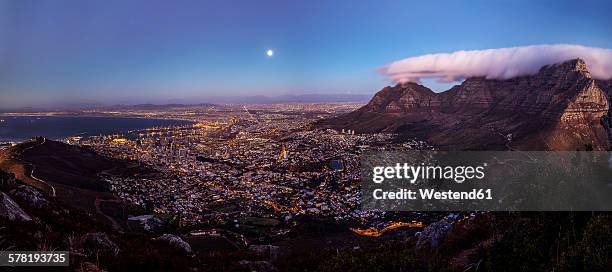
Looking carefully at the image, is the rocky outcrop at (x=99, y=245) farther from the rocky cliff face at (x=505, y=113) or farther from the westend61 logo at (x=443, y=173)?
the rocky cliff face at (x=505, y=113)

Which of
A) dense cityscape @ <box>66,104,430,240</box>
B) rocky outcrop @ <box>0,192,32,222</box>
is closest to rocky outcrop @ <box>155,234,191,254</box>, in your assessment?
rocky outcrop @ <box>0,192,32,222</box>

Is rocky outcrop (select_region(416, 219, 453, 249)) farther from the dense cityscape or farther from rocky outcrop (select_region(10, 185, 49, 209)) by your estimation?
the dense cityscape

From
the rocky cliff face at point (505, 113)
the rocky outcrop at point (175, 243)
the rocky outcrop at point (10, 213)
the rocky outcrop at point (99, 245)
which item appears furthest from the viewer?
the rocky cliff face at point (505, 113)

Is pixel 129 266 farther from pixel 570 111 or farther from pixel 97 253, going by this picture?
pixel 570 111

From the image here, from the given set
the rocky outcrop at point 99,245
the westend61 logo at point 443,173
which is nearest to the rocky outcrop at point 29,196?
the rocky outcrop at point 99,245

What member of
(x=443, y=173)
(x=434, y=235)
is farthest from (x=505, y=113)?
(x=434, y=235)

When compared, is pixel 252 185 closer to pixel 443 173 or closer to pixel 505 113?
pixel 443 173
